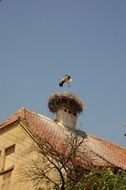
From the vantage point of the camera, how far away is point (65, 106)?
20.8 meters

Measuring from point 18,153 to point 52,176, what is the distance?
2.42m

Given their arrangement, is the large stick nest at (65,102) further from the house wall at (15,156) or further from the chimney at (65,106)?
the house wall at (15,156)

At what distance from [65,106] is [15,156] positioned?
423 cm

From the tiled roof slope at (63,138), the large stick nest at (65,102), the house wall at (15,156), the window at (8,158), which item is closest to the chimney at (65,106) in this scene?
the large stick nest at (65,102)

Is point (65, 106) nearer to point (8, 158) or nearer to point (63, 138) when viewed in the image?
point (63, 138)

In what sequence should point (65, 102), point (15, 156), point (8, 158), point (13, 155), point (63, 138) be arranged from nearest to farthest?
point (15, 156) < point (13, 155) < point (8, 158) < point (63, 138) < point (65, 102)

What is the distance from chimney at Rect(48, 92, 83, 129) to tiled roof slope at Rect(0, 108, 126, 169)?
0.69 metres

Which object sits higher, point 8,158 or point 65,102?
point 65,102

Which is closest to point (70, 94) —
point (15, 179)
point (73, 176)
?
point (15, 179)

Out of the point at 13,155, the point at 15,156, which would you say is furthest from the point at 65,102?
the point at 15,156

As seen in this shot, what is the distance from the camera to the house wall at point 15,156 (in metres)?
16.4

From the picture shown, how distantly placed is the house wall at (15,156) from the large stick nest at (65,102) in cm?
303

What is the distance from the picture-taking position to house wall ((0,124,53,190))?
647 inches

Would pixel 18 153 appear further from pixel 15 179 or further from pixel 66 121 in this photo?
pixel 66 121
